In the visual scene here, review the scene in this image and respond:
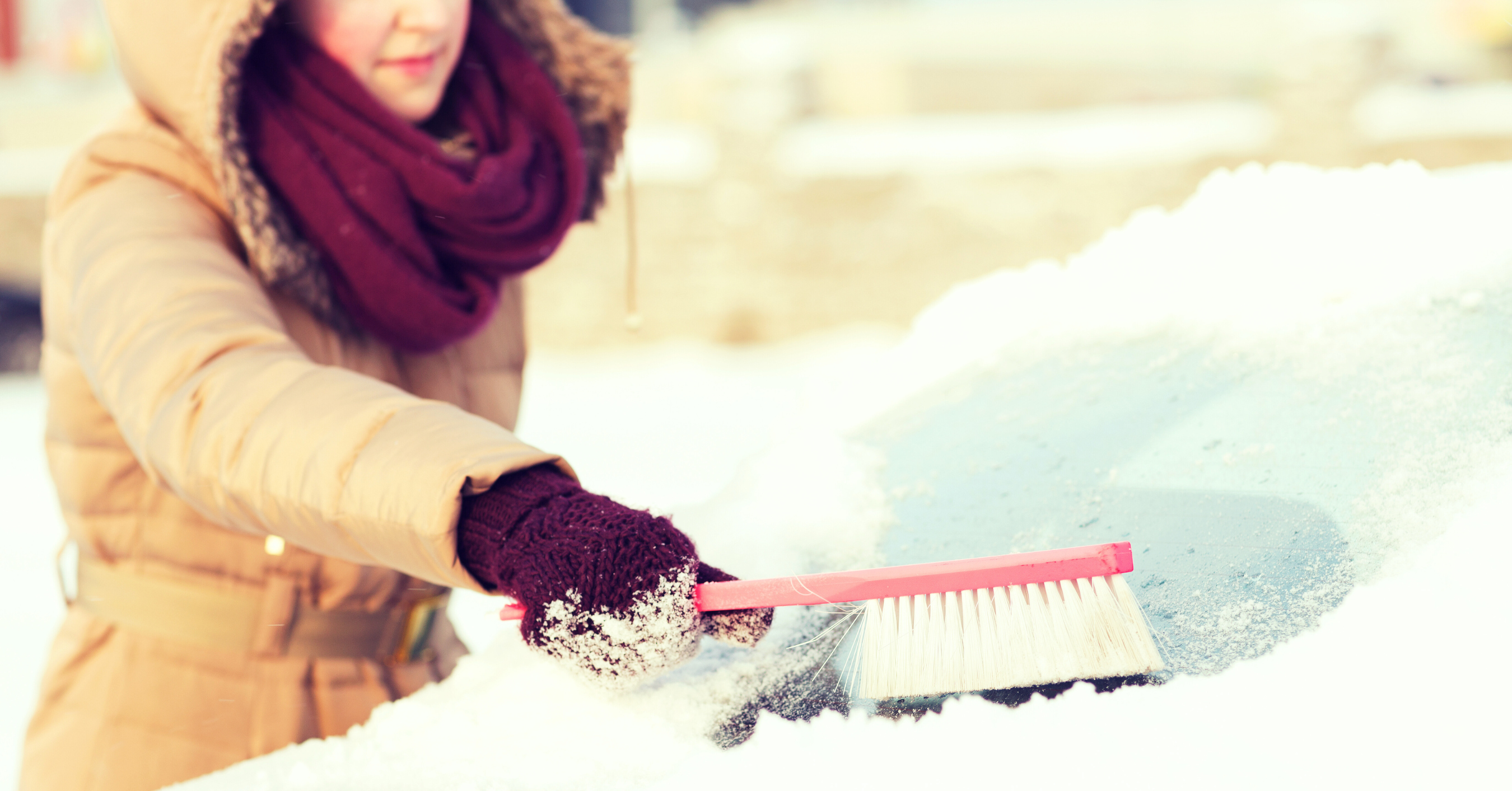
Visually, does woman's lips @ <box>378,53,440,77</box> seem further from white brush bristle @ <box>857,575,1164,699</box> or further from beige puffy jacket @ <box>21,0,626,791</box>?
white brush bristle @ <box>857,575,1164,699</box>

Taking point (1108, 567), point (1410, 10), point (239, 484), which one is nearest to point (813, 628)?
point (1108, 567)

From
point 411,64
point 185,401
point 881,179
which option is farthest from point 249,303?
point 881,179

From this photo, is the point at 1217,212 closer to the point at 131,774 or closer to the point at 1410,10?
the point at 131,774

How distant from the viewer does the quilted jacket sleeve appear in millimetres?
890

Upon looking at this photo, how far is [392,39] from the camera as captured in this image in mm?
1358

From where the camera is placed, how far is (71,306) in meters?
1.20

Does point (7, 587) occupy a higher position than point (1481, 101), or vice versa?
point (1481, 101)

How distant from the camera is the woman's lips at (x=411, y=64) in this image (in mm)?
1375

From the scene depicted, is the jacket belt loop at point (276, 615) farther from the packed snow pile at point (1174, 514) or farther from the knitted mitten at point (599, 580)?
the knitted mitten at point (599, 580)

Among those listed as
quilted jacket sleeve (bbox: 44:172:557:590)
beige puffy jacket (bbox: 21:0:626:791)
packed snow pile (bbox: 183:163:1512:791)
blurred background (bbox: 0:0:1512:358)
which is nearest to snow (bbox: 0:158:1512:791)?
packed snow pile (bbox: 183:163:1512:791)

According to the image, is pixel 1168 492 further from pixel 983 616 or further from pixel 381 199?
pixel 381 199

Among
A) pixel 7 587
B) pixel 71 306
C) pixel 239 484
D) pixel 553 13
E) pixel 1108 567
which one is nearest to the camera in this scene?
pixel 1108 567

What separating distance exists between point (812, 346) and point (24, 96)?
8783 mm

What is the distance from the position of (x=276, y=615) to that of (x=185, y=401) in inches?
16.0
